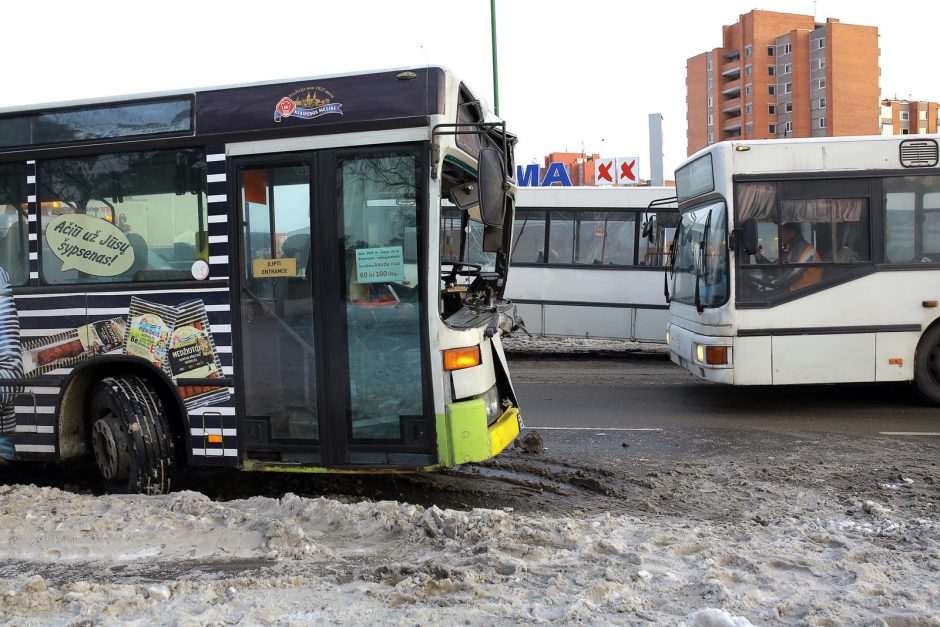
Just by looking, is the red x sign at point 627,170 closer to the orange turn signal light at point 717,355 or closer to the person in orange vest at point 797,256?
the person in orange vest at point 797,256

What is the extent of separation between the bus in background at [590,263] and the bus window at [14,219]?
9.79 metres

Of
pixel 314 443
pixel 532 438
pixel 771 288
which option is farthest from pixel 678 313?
pixel 314 443

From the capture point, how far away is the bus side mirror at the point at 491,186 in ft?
16.7

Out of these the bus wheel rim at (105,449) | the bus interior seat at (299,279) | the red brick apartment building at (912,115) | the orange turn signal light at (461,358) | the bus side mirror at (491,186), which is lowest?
the bus wheel rim at (105,449)

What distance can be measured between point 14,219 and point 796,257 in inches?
308

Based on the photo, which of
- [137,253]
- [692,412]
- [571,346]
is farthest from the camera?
[571,346]

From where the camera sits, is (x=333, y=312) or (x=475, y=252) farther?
(x=475, y=252)

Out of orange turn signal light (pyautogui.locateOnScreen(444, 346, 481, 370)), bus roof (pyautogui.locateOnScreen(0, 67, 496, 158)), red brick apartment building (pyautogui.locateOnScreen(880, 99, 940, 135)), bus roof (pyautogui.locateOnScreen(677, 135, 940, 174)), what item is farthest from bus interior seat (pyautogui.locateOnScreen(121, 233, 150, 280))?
red brick apartment building (pyautogui.locateOnScreen(880, 99, 940, 135))

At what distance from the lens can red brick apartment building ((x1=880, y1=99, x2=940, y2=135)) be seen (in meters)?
128

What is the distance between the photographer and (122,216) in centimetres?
583

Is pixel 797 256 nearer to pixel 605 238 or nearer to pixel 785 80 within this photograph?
pixel 605 238

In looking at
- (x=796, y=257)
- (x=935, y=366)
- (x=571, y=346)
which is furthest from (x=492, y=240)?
(x=571, y=346)

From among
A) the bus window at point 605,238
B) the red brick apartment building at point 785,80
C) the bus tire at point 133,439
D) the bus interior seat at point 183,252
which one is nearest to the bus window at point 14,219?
the bus tire at point 133,439

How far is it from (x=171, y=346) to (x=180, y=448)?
81cm
